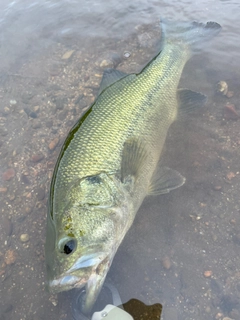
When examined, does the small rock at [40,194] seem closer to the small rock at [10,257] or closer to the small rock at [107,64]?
the small rock at [10,257]

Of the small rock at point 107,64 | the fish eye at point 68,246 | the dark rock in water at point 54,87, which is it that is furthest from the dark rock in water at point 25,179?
the small rock at point 107,64

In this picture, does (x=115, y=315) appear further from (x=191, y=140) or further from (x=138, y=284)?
(x=191, y=140)

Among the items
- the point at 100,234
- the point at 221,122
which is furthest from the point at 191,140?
the point at 100,234

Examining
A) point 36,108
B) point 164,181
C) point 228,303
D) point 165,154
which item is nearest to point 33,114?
point 36,108

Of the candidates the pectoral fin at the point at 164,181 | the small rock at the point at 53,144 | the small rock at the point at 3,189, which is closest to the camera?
the pectoral fin at the point at 164,181

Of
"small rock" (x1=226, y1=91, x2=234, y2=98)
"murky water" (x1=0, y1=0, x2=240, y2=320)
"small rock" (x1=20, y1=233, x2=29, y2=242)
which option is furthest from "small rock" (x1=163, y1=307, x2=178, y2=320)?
"small rock" (x1=226, y1=91, x2=234, y2=98)

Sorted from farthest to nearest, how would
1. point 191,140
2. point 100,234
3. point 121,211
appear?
1. point 191,140
2. point 121,211
3. point 100,234
